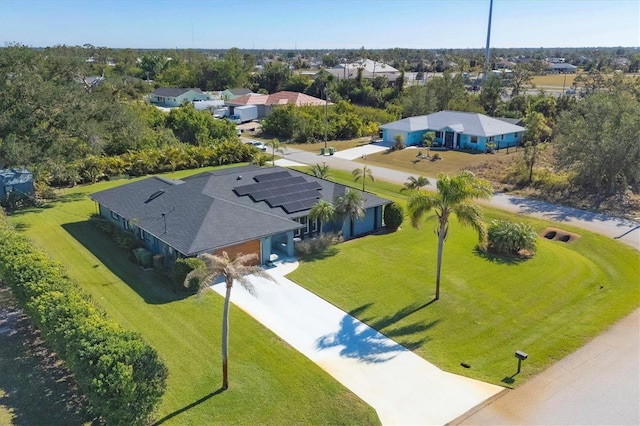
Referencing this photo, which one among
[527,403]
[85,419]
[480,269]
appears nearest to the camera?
[85,419]

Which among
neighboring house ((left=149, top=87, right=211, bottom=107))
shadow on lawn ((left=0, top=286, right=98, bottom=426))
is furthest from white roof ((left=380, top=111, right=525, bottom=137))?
shadow on lawn ((left=0, top=286, right=98, bottom=426))

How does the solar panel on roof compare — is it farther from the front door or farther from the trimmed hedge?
the front door

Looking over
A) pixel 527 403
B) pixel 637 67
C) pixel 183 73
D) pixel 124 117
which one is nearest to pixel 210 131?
pixel 124 117

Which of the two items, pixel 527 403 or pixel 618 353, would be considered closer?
pixel 527 403

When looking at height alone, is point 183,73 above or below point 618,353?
above

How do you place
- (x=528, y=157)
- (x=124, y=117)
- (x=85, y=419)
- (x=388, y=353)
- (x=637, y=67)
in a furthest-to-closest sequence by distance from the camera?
1. (x=637, y=67)
2. (x=528, y=157)
3. (x=124, y=117)
4. (x=388, y=353)
5. (x=85, y=419)

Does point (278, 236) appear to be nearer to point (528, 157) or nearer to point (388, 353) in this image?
point (388, 353)

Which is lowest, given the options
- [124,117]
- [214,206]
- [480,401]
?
[480,401]
